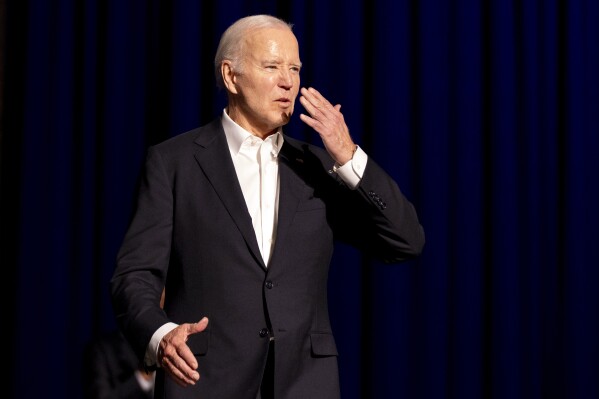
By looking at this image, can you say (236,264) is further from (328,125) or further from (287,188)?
(328,125)

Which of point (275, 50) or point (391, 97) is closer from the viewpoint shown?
point (275, 50)

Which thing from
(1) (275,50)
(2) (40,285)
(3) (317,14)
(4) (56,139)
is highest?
(3) (317,14)

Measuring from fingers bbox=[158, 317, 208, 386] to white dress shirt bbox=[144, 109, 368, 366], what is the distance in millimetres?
310

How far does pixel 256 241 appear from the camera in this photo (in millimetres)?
1799

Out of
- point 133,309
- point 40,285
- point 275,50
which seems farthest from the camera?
point 40,285

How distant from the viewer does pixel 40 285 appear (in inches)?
124

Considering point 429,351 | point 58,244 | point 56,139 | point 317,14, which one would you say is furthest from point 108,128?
point 429,351

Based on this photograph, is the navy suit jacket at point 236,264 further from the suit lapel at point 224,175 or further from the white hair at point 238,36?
the white hair at point 238,36

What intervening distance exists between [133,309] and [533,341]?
189 cm

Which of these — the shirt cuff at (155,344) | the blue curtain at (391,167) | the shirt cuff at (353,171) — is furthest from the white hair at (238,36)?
the blue curtain at (391,167)

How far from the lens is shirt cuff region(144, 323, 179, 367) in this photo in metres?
1.62

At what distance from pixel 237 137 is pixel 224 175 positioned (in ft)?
0.41

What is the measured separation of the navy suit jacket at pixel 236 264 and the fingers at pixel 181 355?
0.13 metres

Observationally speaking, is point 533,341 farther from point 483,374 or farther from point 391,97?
point 391,97
